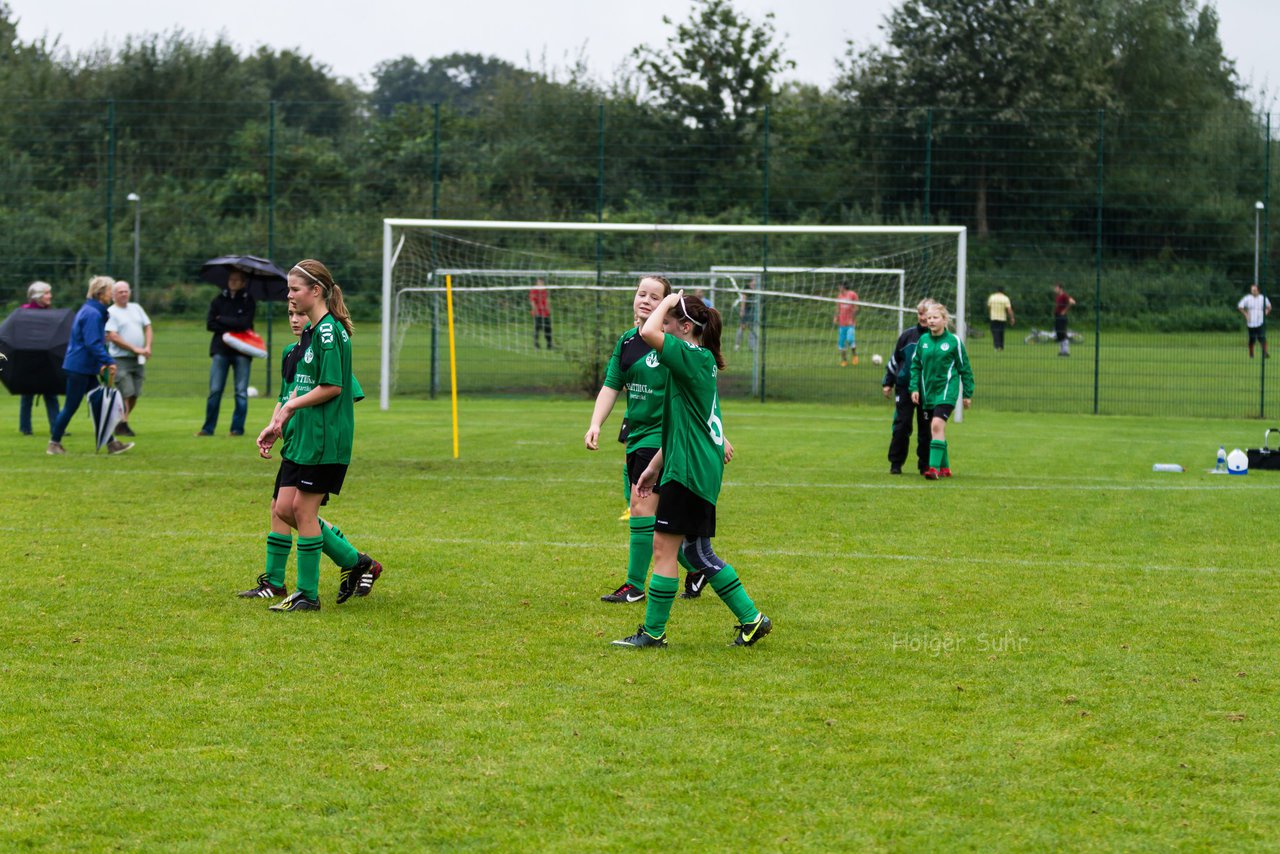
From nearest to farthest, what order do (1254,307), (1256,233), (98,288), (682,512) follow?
1. (682,512)
2. (98,288)
3. (1254,307)
4. (1256,233)

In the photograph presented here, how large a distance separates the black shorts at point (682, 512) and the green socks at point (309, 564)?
6.40 feet

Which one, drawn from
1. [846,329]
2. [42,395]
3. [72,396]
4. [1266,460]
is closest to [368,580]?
[72,396]

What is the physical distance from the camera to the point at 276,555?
767 centimetres

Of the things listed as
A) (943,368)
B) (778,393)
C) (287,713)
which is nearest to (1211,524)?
(943,368)

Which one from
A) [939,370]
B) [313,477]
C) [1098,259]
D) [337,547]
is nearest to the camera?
[313,477]

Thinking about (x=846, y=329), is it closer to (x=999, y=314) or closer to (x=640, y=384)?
(x=999, y=314)

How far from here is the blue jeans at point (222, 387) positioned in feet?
53.2

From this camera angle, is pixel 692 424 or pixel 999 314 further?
pixel 999 314

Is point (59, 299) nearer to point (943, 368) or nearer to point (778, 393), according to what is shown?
point (778, 393)

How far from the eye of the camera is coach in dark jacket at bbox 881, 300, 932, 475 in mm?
13367

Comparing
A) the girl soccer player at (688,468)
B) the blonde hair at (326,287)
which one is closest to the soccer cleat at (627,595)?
the girl soccer player at (688,468)

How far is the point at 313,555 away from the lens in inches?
291

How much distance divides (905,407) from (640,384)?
607 cm

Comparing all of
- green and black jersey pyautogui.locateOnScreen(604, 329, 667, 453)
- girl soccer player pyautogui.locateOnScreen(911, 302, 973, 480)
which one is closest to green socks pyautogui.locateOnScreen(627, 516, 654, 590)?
green and black jersey pyautogui.locateOnScreen(604, 329, 667, 453)
